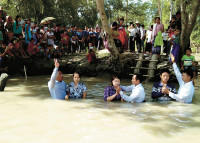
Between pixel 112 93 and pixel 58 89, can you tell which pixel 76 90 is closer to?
pixel 58 89

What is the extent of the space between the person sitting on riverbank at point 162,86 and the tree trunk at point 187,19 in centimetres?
458

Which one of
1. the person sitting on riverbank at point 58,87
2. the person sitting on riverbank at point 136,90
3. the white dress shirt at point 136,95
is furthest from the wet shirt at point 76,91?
the white dress shirt at point 136,95

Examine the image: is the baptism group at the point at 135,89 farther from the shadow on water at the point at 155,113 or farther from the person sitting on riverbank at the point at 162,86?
the shadow on water at the point at 155,113

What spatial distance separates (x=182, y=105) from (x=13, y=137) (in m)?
4.22

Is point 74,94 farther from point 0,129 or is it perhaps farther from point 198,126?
point 198,126

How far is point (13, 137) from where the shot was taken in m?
3.54

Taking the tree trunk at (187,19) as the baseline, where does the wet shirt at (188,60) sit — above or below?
below

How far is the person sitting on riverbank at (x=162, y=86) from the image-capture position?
5.78 metres

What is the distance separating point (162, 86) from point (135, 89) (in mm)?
798

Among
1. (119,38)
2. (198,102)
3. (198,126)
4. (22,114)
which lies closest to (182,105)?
(198,102)

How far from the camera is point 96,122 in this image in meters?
4.33

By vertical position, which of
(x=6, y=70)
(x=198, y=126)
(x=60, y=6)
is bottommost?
(x=198, y=126)

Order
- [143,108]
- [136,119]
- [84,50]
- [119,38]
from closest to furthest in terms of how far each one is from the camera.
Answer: [136,119] < [143,108] < [119,38] < [84,50]

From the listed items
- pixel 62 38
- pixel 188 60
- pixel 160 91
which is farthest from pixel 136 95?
pixel 62 38
